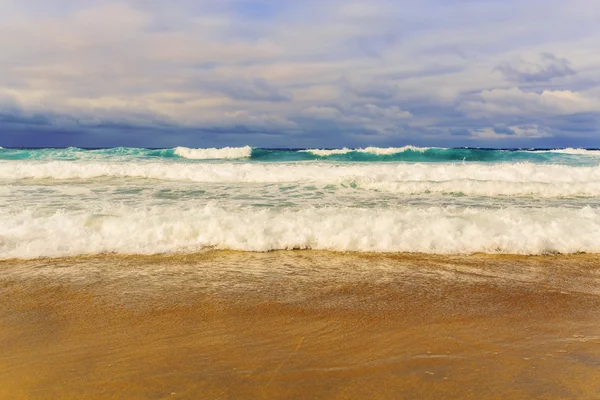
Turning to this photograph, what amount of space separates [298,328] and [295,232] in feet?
8.66

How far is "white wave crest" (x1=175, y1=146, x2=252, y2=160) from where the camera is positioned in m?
28.1

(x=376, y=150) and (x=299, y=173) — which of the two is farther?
(x=376, y=150)

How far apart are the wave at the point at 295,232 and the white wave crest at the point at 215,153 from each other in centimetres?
2173

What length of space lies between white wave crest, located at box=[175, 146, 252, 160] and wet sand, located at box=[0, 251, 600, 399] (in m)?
23.2

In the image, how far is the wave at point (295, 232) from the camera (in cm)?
548

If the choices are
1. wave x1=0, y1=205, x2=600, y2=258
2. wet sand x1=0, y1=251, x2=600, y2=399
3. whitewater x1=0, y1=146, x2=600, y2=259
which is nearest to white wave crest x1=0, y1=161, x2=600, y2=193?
whitewater x1=0, y1=146, x2=600, y2=259

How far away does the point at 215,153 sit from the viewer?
95.5 ft

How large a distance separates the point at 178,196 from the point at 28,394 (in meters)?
6.84

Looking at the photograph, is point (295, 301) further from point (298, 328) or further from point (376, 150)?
point (376, 150)

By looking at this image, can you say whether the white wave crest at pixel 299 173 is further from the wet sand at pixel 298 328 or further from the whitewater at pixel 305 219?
the wet sand at pixel 298 328

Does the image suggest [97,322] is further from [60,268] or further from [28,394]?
[60,268]

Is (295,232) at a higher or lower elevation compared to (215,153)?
lower

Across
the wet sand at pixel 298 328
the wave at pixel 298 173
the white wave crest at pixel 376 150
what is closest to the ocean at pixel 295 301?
the wet sand at pixel 298 328

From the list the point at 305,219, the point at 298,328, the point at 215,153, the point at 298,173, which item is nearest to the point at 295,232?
the point at 305,219
